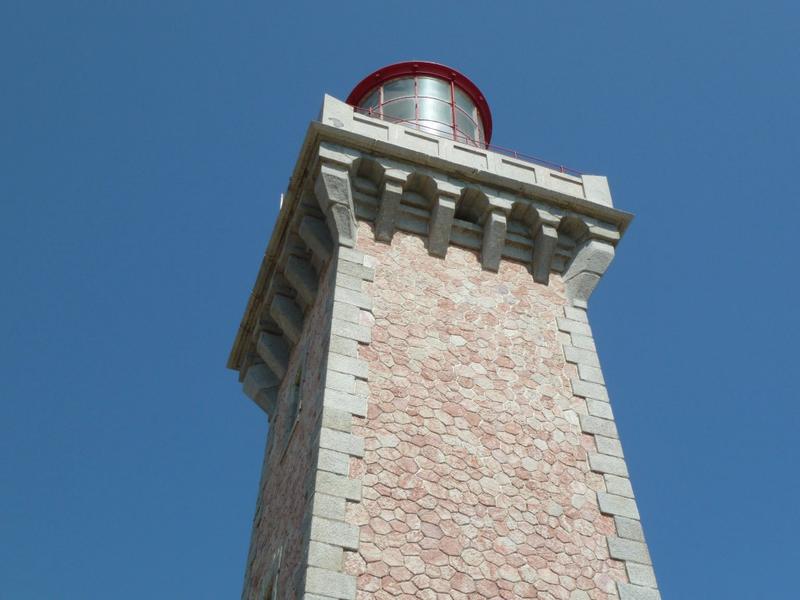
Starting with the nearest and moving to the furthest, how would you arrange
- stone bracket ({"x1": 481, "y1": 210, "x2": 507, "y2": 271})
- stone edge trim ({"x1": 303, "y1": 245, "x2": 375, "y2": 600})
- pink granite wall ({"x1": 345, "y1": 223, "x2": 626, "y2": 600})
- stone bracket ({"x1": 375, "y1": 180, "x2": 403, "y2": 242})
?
stone edge trim ({"x1": 303, "y1": 245, "x2": 375, "y2": 600}) → pink granite wall ({"x1": 345, "y1": 223, "x2": 626, "y2": 600}) → stone bracket ({"x1": 375, "y1": 180, "x2": 403, "y2": 242}) → stone bracket ({"x1": 481, "y1": 210, "x2": 507, "y2": 271})

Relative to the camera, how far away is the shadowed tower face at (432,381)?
884 centimetres

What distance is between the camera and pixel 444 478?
938 centimetres

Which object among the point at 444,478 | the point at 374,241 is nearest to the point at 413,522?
the point at 444,478

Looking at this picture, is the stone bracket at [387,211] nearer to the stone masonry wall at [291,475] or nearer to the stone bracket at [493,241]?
the stone masonry wall at [291,475]

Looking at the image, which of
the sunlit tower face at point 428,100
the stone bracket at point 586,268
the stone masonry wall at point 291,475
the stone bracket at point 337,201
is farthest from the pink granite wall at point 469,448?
the sunlit tower face at point 428,100

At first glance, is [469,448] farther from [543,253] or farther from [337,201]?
[337,201]

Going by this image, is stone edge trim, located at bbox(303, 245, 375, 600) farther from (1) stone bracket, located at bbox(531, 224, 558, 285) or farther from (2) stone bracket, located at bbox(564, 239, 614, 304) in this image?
(2) stone bracket, located at bbox(564, 239, 614, 304)

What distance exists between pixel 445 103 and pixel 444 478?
7.55m

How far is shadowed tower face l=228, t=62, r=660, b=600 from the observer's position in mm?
8844

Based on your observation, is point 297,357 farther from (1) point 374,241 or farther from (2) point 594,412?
(2) point 594,412

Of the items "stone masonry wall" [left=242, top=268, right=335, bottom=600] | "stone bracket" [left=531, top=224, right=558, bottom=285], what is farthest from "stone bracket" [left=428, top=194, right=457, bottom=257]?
"stone masonry wall" [left=242, top=268, right=335, bottom=600]

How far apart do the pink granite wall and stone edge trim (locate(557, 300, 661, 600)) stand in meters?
0.11

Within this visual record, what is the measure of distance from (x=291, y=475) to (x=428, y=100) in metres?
7.06

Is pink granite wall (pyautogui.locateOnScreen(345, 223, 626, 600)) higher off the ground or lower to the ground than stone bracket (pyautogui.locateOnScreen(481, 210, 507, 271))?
lower
